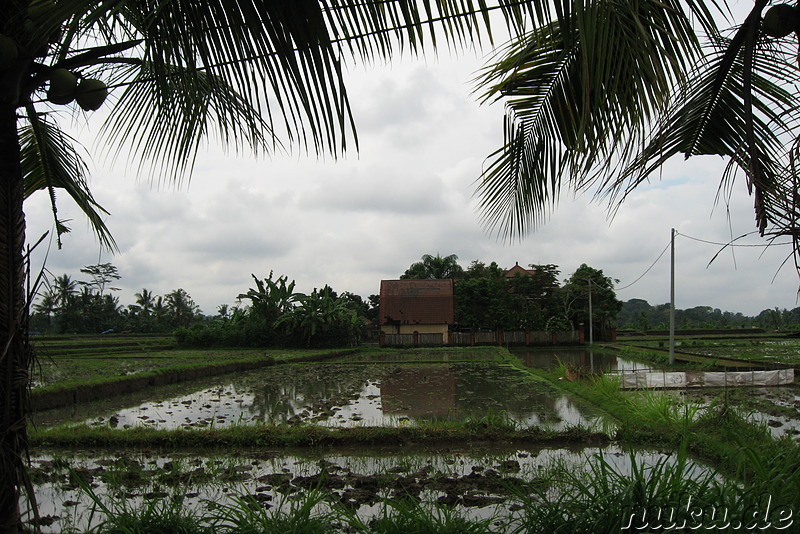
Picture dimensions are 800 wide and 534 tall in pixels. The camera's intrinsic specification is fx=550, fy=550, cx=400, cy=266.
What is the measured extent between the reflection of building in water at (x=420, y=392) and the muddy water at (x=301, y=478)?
3.29 meters

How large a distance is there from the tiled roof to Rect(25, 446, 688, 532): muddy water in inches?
1026

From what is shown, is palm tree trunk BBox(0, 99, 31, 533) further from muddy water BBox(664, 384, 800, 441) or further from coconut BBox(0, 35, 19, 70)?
muddy water BBox(664, 384, 800, 441)

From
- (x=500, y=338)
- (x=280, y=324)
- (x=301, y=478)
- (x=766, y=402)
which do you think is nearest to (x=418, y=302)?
(x=500, y=338)

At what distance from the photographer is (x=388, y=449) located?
642cm

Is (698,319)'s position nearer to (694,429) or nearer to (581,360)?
(581,360)

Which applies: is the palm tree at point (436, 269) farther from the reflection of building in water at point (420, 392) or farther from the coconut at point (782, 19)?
the coconut at point (782, 19)

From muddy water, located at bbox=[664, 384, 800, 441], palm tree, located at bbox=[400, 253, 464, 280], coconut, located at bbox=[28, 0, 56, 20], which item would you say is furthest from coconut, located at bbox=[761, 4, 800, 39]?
palm tree, located at bbox=[400, 253, 464, 280]

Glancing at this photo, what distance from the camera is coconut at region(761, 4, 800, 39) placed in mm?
1727

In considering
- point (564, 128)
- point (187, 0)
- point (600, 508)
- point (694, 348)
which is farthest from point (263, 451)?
point (694, 348)

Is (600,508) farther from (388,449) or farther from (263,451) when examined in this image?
(263,451)

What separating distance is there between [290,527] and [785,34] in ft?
8.93

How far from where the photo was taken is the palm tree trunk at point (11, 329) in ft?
6.20

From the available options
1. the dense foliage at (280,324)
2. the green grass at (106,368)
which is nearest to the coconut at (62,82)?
the green grass at (106,368)

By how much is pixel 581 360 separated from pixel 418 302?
13057 millimetres
